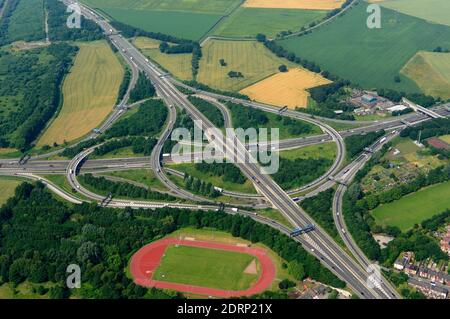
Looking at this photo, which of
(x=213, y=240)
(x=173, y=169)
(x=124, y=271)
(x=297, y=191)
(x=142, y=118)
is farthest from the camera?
(x=142, y=118)

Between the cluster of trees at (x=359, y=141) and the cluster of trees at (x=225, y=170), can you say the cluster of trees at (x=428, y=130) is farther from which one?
the cluster of trees at (x=225, y=170)

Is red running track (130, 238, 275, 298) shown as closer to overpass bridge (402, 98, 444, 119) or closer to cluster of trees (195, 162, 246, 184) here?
cluster of trees (195, 162, 246, 184)

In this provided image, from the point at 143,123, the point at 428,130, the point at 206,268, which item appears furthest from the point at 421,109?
the point at 206,268

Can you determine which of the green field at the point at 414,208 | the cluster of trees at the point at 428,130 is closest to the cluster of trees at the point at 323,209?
the green field at the point at 414,208

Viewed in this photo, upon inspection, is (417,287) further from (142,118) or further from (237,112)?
(142,118)

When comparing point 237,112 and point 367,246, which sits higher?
point 237,112

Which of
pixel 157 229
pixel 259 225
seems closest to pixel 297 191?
pixel 259 225

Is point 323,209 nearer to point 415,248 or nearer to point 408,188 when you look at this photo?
point 415,248
